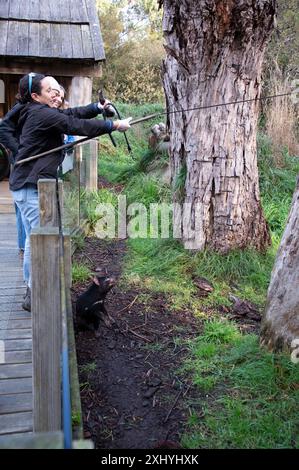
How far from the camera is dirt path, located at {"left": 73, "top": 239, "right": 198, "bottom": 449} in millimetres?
2844

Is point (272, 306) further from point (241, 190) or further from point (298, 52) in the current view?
point (298, 52)

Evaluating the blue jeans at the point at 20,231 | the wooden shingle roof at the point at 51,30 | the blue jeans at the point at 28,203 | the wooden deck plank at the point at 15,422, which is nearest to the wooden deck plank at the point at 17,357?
the wooden deck plank at the point at 15,422

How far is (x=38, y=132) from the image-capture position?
3678mm

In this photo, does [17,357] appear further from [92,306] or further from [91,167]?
[91,167]

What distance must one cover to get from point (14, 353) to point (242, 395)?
5.28 feet

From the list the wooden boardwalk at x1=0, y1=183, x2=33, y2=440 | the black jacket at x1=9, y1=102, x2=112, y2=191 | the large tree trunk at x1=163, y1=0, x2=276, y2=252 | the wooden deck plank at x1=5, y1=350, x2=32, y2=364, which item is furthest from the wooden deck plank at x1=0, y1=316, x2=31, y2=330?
the large tree trunk at x1=163, y1=0, x2=276, y2=252

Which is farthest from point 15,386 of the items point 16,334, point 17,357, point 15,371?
point 16,334

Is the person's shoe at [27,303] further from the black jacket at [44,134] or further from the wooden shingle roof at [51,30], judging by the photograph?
the wooden shingle roof at [51,30]

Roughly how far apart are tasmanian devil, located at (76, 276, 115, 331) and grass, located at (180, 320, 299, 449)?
0.80m

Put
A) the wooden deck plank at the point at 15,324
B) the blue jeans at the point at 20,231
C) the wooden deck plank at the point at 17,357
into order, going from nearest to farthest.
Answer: the wooden deck plank at the point at 17,357 → the wooden deck plank at the point at 15,324 → the blue jeans at the point at 20,231

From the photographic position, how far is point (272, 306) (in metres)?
3.36

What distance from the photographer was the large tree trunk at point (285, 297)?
319cm

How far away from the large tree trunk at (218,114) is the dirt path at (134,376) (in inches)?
43.8

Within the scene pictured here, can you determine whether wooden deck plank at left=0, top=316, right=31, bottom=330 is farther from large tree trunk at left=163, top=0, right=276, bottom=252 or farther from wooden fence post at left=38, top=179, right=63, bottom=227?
large tree trunk at left=163, top=0, right=276, bottom=252
